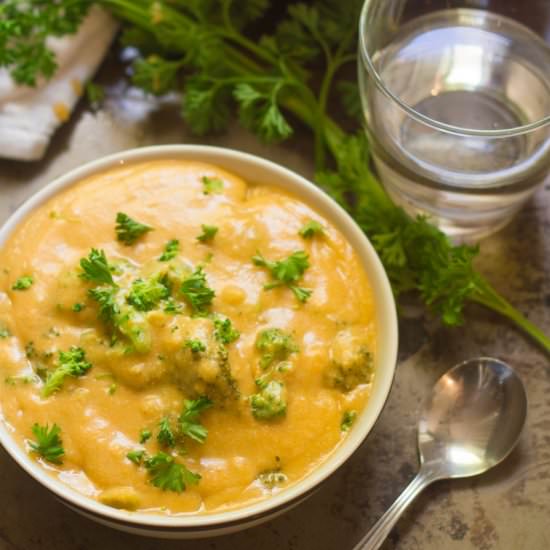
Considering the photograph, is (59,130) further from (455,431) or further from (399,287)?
(455,431)

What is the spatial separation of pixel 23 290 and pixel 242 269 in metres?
0.57

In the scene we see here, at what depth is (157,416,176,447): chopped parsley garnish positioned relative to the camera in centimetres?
198

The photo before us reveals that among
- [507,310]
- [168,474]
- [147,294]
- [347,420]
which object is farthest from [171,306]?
[507,310]

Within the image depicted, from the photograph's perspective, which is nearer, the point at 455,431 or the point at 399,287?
the point at 455,431

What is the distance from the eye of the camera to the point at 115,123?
2.96m

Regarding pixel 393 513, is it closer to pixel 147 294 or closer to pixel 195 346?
pixel 195 346

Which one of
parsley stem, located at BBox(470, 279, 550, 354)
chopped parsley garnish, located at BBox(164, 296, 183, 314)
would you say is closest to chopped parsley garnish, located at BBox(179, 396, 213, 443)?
chopped parsley garnish, located at BBox(164, 296, 183, 314)

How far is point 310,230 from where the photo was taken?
2.30 metres

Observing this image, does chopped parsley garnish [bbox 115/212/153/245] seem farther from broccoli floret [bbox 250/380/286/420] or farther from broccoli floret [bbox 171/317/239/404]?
broccoli floret [bbox 250/380/286/420]

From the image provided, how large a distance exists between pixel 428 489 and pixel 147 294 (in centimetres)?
97

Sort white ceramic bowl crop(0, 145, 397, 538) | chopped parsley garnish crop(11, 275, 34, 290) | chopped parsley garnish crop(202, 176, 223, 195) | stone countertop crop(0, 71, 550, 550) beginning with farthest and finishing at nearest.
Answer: chopped parsley garnish crop(202, 176, 223, 195) → stone countertop crop(0, 71, 550, 550) → chopped parsley garnish crop(11, 275, 34, 290) → white ceramic bowl crop(0, 145, 397, 538)

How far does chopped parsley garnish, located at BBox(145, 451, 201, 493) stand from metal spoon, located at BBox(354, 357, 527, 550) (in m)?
0.63

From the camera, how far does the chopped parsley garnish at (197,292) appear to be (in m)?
2.12

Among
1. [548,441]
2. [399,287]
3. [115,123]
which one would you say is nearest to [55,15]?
[115,123]
